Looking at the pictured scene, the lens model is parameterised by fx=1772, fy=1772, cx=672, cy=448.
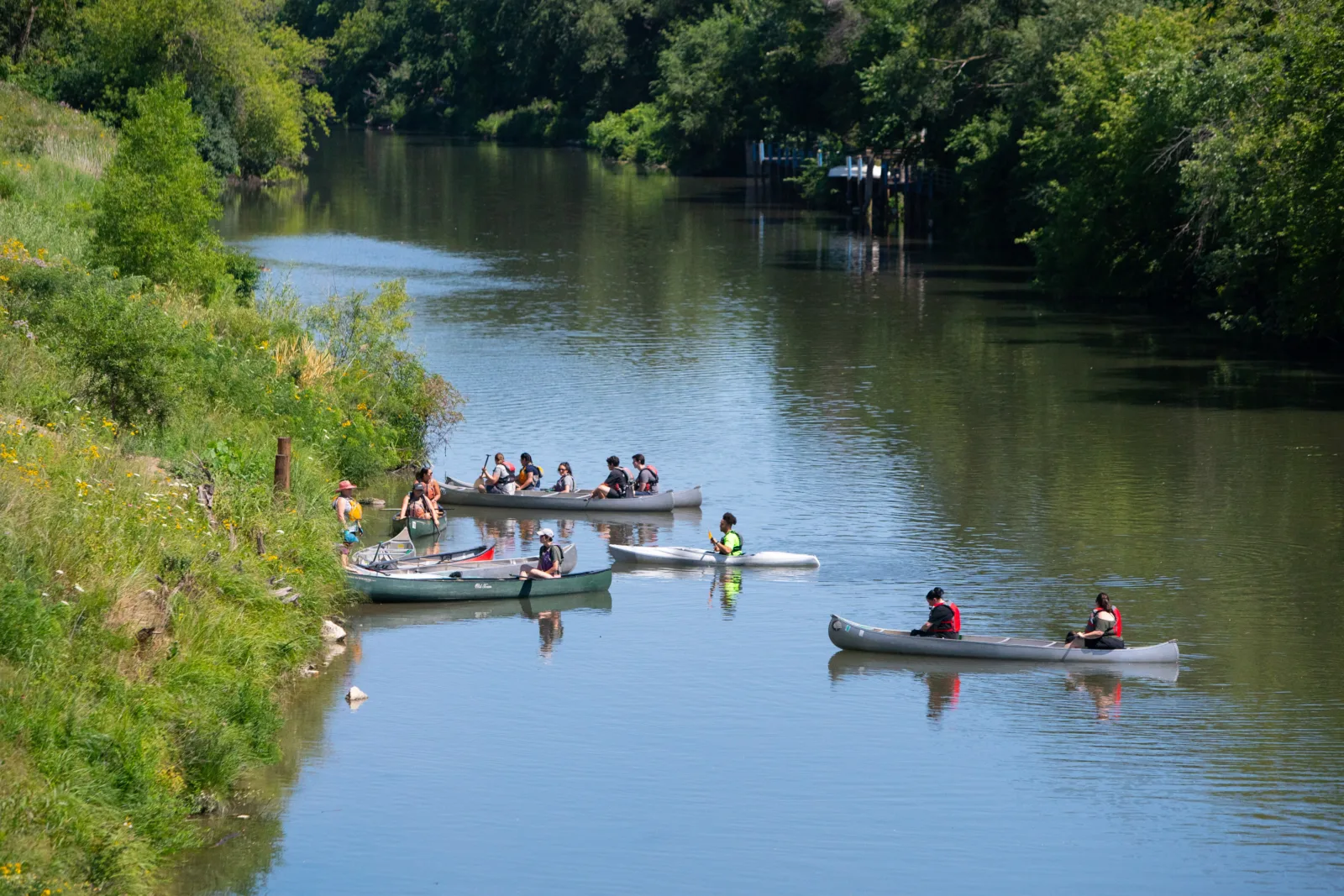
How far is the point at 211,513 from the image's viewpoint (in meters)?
23.7

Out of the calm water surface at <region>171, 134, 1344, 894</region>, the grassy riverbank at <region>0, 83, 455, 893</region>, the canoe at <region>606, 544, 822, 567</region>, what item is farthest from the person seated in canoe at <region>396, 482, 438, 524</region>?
the canoe at <region>606, 544, 822, 567</region>

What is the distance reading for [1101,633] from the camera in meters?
24.4

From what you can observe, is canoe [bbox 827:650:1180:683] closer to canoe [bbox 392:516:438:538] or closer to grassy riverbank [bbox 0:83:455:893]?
grassy riverbank [bbox 0:83:455:893]

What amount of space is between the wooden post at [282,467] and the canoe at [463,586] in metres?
1.66

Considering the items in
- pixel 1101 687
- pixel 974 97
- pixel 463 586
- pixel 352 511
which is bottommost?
pixel 1101 687

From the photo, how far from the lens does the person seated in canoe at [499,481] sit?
3353cm

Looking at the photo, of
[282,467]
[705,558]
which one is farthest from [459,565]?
[705,558]

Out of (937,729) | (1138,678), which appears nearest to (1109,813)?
(937,729)

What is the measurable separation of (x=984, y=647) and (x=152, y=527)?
11.3 meters

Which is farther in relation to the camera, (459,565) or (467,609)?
(459,565)

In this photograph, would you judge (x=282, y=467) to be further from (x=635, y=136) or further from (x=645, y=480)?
(x=635, y=136)

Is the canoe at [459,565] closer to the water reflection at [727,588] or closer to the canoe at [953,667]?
the water reflection at [727,588]

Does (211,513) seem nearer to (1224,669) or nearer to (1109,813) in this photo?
(1109,813)

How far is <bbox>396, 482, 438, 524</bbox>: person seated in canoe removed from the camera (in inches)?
1231
